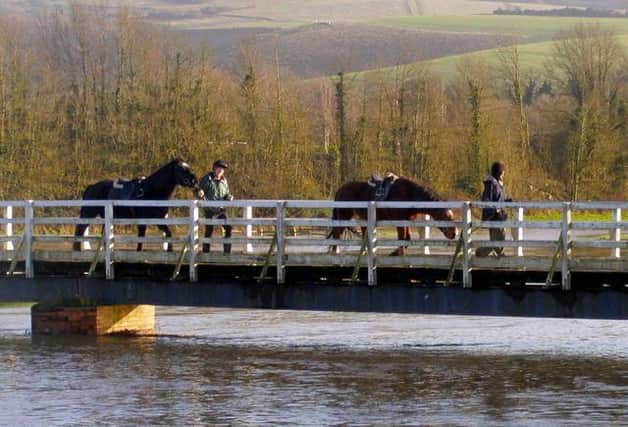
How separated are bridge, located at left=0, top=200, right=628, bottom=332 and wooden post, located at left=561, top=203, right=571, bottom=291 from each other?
1 cm

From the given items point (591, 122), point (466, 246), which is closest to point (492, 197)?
point (466, 246)

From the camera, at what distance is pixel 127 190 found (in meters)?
27.2

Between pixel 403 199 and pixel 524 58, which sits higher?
pixel 524 58

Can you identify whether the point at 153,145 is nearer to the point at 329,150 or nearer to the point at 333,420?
the point at 329,150

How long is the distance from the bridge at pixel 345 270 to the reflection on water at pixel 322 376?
2.86 feet

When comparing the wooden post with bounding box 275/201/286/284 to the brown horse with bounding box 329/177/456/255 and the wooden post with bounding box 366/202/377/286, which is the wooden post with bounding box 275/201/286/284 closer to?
the wooden post with bounding box 366/202/377/286

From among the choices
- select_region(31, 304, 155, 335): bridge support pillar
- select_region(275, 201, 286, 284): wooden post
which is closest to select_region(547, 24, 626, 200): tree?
select_region(31, 304, 155, 335): bridge support pillar

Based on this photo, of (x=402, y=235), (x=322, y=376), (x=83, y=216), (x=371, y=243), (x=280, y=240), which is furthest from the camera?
(x=83, y=216)

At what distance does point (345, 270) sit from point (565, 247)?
3640 millimetres

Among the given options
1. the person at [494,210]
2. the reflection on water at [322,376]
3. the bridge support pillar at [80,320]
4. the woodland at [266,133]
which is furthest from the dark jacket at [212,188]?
the woodland at [266,133]

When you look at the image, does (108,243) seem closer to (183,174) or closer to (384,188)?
(183,174)

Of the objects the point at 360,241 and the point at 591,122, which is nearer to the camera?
the point at 360,241

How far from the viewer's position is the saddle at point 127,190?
2716 centimetres

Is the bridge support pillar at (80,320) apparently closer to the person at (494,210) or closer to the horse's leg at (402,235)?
the horse's leg at (402,235)
